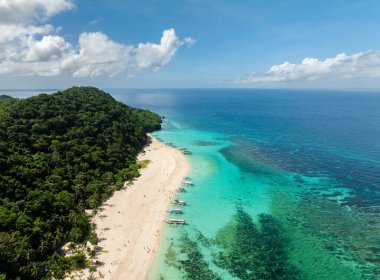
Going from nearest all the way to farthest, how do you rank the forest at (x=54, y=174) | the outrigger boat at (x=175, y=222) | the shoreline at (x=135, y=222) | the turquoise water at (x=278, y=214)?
the forest at (x=54, y=174)
the shoreline at (x=135, y=222)
the turquoise water at (x=278, y=214)
the outrigger boat at (x=175, y=222)

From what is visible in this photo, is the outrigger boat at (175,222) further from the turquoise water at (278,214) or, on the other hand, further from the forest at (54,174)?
the forest at (54,174)

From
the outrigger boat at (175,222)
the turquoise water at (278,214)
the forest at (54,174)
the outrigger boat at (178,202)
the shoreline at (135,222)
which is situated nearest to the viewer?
the forest at (54,174)

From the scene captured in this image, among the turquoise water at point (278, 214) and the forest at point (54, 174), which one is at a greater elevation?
the forest at point (54, 174)

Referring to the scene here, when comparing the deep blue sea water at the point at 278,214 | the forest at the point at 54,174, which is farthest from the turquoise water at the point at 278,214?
the forest at the point at 54,174

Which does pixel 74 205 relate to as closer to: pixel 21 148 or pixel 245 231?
pixel 21 148

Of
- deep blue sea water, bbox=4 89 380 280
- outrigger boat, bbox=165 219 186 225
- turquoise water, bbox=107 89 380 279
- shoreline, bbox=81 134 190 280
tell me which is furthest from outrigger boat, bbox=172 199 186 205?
outrigger boat, bbox=165 219 186 225

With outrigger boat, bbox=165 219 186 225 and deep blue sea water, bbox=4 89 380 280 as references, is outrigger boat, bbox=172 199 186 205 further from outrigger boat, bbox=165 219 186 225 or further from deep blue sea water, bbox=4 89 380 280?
outrigger boat, bbox=165 219 186 225
